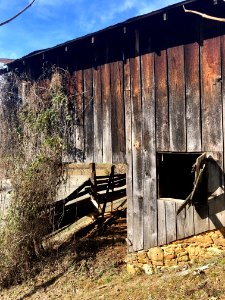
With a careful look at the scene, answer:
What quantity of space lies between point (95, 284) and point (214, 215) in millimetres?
2709

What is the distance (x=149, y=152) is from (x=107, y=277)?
2629mm

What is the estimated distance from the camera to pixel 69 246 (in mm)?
8727

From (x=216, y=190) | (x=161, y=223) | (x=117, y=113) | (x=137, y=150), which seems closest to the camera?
(x=216, y=190)

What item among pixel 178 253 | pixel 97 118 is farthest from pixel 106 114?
pixel 178 253

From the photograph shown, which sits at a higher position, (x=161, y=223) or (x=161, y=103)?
(x=161, y=103)

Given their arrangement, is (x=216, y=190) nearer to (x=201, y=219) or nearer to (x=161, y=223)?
(x=201, y=219)

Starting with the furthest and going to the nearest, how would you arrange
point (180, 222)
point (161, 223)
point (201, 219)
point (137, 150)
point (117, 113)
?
1. point (117, 113)
2. point (137, 150)
3. point (161, 223)
4. point (180, 222)
5. point (201, 219)

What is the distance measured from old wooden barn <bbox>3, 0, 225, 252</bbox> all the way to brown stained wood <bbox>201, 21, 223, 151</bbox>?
17mm

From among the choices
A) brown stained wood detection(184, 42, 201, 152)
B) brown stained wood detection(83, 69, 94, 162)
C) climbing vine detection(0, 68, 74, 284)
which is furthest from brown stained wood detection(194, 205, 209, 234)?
climbing vine detection(0, 68, 74, 284)

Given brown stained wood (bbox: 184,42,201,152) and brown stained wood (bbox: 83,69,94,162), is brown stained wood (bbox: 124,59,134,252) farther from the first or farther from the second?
brown stained wood (bbox: 184,42,201,152)

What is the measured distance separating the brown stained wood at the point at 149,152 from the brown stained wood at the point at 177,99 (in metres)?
0.40

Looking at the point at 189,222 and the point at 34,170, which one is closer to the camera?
the point at 189,222

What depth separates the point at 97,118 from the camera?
25.9ft

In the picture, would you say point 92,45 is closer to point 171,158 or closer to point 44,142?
point 44,142
